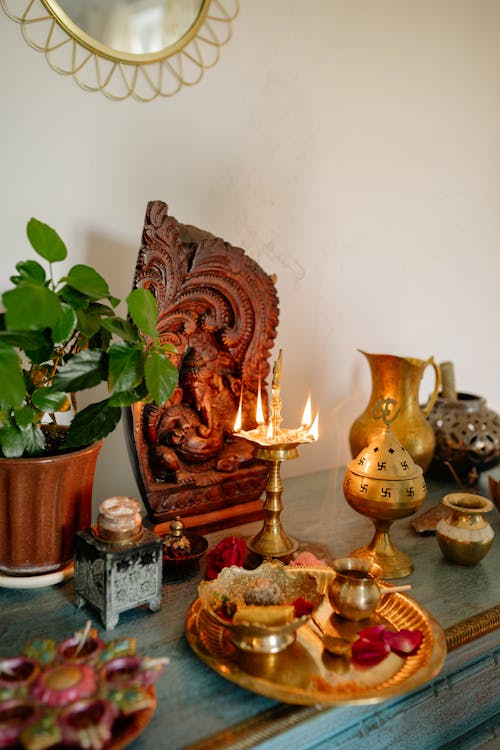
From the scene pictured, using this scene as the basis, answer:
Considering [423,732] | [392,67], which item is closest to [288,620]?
[423,732]

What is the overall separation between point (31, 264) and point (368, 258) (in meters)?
1.12

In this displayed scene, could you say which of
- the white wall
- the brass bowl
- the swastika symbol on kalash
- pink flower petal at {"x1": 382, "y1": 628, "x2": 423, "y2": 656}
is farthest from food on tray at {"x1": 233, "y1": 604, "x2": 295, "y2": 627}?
the white wall

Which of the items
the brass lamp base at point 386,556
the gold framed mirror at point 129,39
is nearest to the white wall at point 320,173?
the gold framed mirror at point 129,39

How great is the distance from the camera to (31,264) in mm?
838

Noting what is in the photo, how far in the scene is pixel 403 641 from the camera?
833mm

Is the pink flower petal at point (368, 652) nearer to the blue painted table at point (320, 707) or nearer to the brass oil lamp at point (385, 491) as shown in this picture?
the blue painted table at point (320, 707)

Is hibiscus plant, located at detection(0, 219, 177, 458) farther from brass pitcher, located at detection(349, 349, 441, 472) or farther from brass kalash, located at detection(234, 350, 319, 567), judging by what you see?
brass pitcher, located at detection(349, 349, 441, 472)

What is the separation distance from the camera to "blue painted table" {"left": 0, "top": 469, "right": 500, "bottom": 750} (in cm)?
70

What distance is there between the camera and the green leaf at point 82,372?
864 mm

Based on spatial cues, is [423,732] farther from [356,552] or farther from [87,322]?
[87,322]

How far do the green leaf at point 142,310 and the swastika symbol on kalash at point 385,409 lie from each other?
0.55 metres

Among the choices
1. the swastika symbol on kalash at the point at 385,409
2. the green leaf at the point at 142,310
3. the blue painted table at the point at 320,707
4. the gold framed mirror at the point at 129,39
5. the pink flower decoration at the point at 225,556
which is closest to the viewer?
the blue painted table at the point at 320,707

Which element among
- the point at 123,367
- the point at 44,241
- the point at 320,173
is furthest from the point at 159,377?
the point at 320,173

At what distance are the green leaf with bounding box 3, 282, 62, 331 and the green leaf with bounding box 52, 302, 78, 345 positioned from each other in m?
0.05
